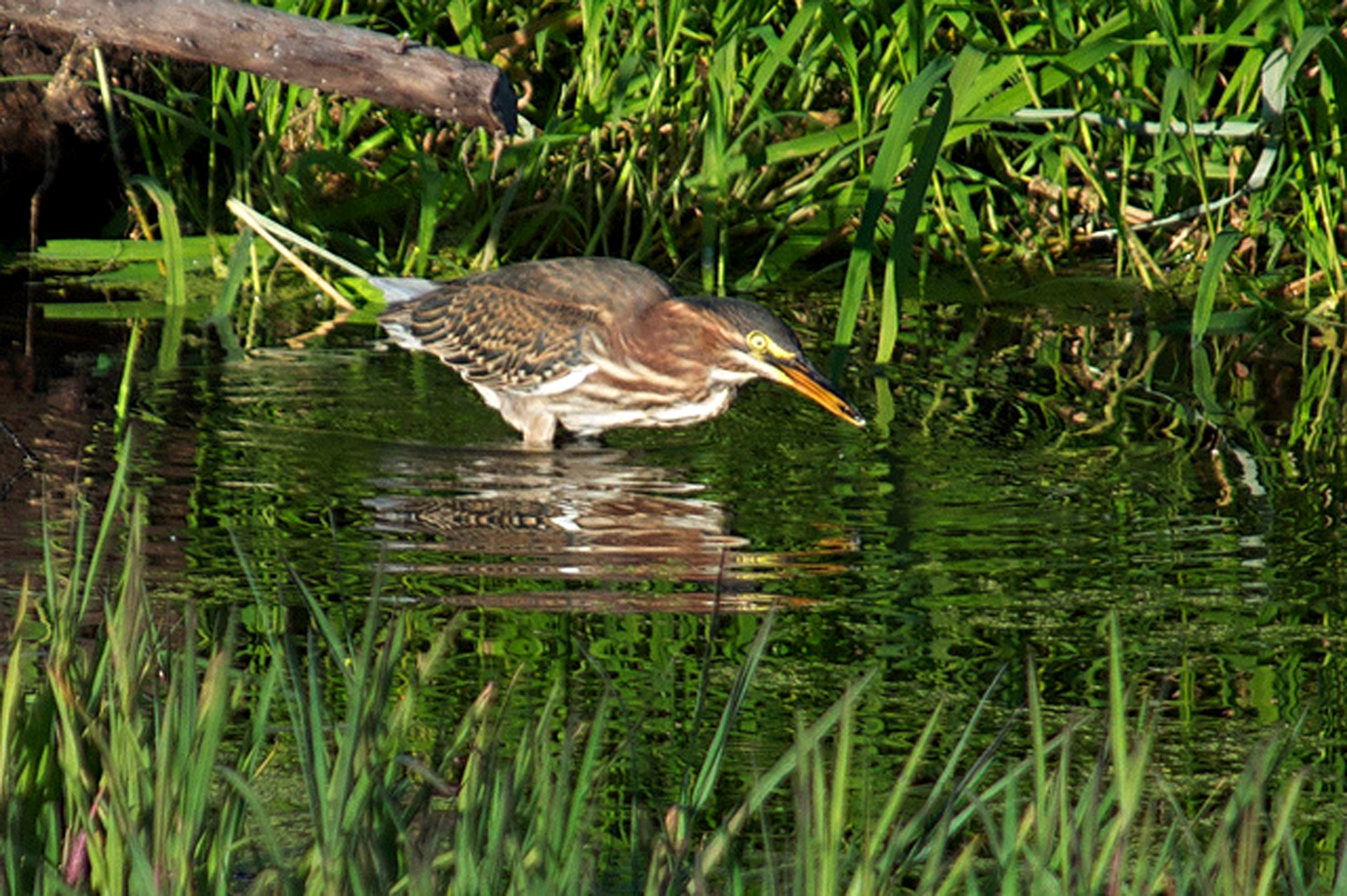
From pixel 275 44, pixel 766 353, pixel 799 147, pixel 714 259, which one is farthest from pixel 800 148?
pixel 275 44

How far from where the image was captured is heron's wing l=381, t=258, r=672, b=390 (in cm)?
639

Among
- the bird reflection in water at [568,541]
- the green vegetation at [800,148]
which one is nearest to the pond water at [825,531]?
the bird reflection in water at [568,541]

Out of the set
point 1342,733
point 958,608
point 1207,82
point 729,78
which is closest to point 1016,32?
point 1207,82

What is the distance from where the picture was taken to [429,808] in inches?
104

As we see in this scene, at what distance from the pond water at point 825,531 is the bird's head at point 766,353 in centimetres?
17

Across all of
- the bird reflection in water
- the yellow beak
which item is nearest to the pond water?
the bird reflection in water

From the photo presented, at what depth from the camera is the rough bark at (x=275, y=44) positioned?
5.29 metres

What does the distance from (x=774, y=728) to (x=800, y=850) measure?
140cm

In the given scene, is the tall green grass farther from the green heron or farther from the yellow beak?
the yellow beak

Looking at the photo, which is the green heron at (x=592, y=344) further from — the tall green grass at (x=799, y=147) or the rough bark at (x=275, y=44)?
→ the rough bark at (x=275, y=44)

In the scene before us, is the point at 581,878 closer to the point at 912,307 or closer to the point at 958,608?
the point at 958,608

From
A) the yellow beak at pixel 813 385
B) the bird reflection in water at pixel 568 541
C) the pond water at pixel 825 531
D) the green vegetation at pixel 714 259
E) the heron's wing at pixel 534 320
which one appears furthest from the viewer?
the heron's wing at pixel 534 320

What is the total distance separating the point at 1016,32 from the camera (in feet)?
25.4

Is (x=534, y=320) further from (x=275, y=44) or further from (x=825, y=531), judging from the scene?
(x=825, y=531)
